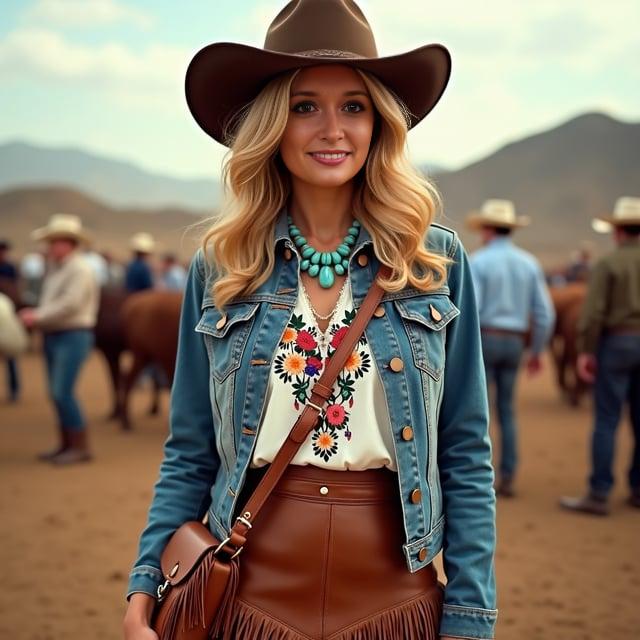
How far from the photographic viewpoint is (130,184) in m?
100

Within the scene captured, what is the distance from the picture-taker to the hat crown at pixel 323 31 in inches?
74.4

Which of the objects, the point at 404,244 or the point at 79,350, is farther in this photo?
the point at 79,350

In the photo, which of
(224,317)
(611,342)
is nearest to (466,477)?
(224,317)

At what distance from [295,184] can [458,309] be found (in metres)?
A: 0.50

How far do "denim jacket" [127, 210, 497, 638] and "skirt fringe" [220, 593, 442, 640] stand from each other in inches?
2.0

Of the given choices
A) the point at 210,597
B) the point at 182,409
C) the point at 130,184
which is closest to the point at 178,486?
the point at 182,409

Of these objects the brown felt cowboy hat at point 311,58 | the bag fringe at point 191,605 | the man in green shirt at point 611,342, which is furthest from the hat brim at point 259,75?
the man in green shirt at point 611,342

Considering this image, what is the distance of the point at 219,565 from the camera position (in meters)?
1.76

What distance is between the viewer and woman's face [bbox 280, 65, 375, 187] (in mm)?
1898

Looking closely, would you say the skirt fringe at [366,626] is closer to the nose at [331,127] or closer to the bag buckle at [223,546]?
the bag buckle at [223,546]

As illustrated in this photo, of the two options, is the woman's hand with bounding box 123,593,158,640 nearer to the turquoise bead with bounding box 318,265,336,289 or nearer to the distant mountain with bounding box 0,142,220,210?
the turquoise bead with bounding box 318,265,336,289

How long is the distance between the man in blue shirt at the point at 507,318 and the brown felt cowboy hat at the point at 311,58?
4.51 meters

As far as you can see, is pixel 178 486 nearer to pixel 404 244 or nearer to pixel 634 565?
pixel 404 244

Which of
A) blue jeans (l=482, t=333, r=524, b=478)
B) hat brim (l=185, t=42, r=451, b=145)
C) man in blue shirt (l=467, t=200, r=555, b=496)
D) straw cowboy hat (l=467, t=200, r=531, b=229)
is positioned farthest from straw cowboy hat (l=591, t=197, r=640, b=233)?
hat brim (l=185, t=42, r=451, b=145)
